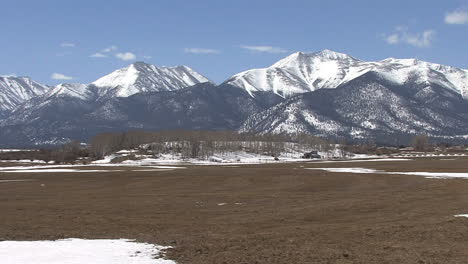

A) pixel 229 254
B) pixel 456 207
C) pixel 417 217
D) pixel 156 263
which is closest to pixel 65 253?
pixel 156 263

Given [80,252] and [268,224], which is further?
[268,224]

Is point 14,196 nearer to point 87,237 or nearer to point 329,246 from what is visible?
point 87,237

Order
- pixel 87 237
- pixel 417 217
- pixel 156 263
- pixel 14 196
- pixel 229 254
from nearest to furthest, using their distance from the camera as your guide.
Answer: pixel 156 263 < pixel 229 254 < pixel 87 237 < pixel 417 217 < pixel 14 196

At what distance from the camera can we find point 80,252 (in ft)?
73.8

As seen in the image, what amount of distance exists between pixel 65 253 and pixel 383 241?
44.0 feet

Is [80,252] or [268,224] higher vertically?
[268,224]

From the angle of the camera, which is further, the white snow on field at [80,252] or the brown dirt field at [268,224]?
the brown dirt field at [268,224]

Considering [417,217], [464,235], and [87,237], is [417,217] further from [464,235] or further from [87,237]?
[87,237]

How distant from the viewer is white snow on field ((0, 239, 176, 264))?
68.0ft

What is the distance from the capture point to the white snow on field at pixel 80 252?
2073 centimetres

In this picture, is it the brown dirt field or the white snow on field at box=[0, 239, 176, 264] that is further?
the brown dirt field

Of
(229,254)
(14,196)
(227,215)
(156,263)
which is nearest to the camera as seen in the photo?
(156,263)

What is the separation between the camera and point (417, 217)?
3203cm

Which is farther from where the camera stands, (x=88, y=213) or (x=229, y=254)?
(x=88, y=213)
